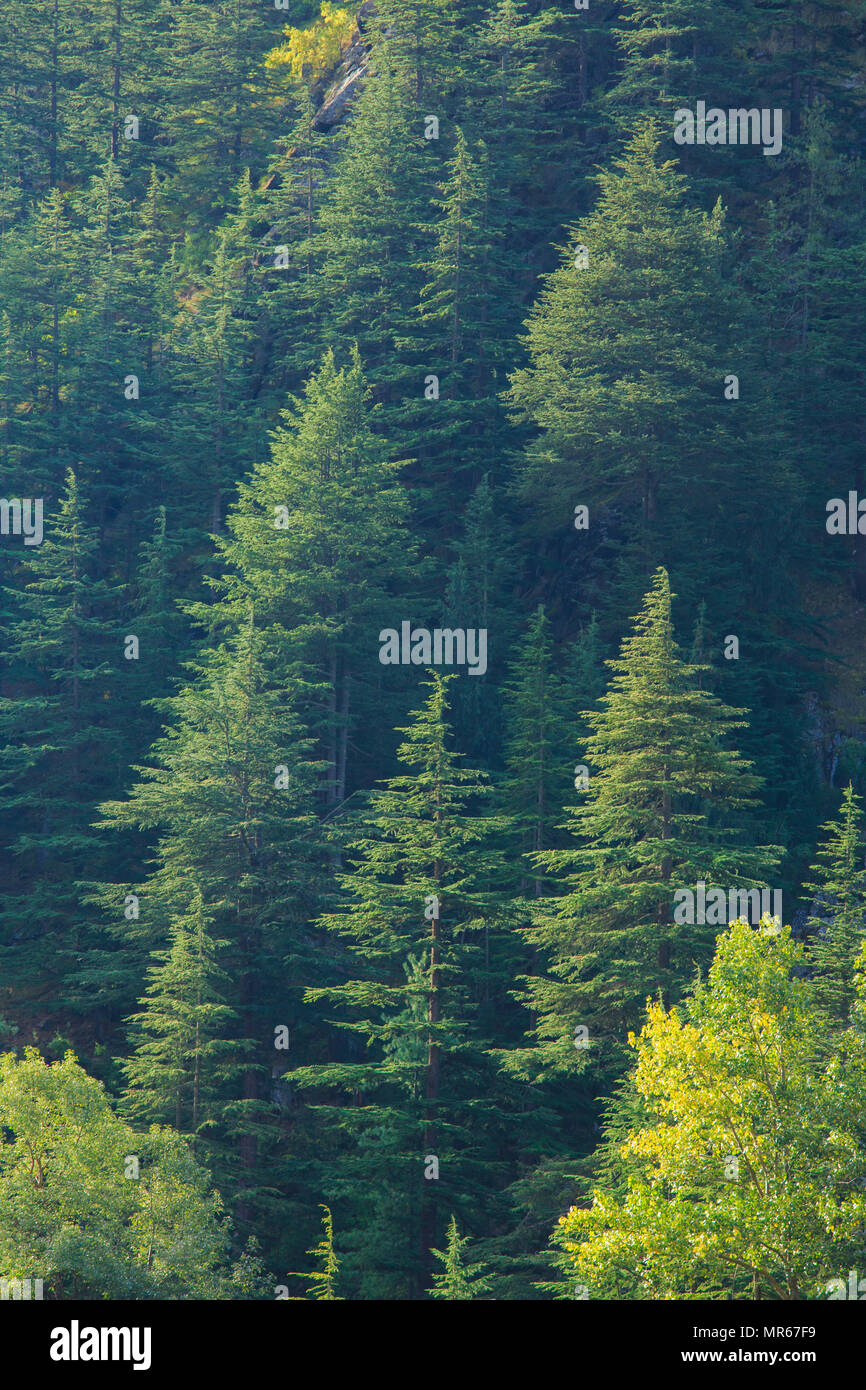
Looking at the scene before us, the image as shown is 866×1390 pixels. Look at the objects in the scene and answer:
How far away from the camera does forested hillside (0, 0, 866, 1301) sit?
20125mm

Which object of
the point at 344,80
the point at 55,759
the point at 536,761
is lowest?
the point at 536,761

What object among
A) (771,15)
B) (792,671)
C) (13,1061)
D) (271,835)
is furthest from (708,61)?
(13,1061)

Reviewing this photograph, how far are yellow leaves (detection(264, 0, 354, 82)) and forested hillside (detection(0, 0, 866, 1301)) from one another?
0.75ft

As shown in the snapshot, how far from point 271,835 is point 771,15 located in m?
34.9

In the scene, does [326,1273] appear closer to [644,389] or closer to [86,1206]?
[86,1206]

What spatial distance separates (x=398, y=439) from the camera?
Result: 39750mm

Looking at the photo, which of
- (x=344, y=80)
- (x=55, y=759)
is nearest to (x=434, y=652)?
(x=55, y=759)

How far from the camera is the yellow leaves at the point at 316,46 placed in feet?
180

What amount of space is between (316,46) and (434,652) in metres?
32.6

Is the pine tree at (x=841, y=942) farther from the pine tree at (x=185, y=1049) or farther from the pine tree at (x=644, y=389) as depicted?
the pine tree at (x=644, y=389)

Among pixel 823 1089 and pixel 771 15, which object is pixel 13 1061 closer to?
pixel 823 1089

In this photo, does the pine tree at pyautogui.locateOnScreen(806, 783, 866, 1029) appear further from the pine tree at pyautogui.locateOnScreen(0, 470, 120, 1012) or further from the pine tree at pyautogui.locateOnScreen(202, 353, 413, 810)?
the pine tree at pyautogui.locateOnScreen(0, 470, 120, 1012)

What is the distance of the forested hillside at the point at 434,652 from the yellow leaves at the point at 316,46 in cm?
23

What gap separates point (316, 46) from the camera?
5547cm
